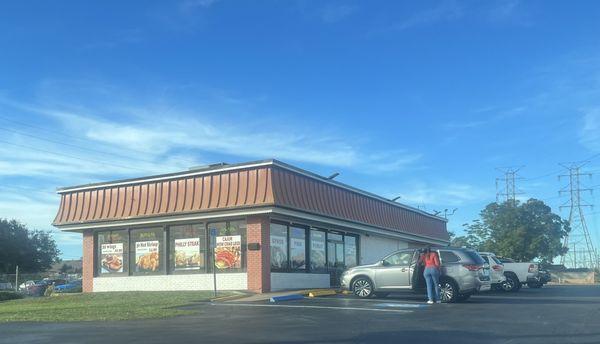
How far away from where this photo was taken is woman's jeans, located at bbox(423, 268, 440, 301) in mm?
17828

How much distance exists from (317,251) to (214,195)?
5924 mm

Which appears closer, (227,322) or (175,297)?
(227,322)

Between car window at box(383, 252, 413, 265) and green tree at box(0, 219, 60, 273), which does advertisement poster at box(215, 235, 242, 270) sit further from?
green tree at box(0, 219, 60, 273)

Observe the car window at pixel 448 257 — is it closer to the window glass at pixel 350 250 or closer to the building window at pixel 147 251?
the window glass at pixel 350 250

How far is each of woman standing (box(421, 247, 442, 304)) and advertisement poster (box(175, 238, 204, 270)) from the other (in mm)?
10219

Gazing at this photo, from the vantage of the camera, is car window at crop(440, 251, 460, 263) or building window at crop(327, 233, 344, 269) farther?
building window at crop(327, 233, 344, 269)

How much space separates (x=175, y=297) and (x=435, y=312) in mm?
9310

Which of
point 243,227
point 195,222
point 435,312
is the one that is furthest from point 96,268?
point 435,312

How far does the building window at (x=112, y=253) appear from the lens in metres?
26.7

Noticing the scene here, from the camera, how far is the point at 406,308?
15.9 metres

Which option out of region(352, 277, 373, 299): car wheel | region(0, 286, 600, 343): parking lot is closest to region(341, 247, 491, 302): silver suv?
region(352, 277, 373, 299): car wheel

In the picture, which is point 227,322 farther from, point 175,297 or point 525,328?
point 175,297

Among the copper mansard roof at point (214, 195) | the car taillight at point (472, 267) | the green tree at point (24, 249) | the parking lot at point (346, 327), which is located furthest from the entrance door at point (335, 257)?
the green tree at point (24, 249)

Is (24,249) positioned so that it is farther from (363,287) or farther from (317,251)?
(363,287)
